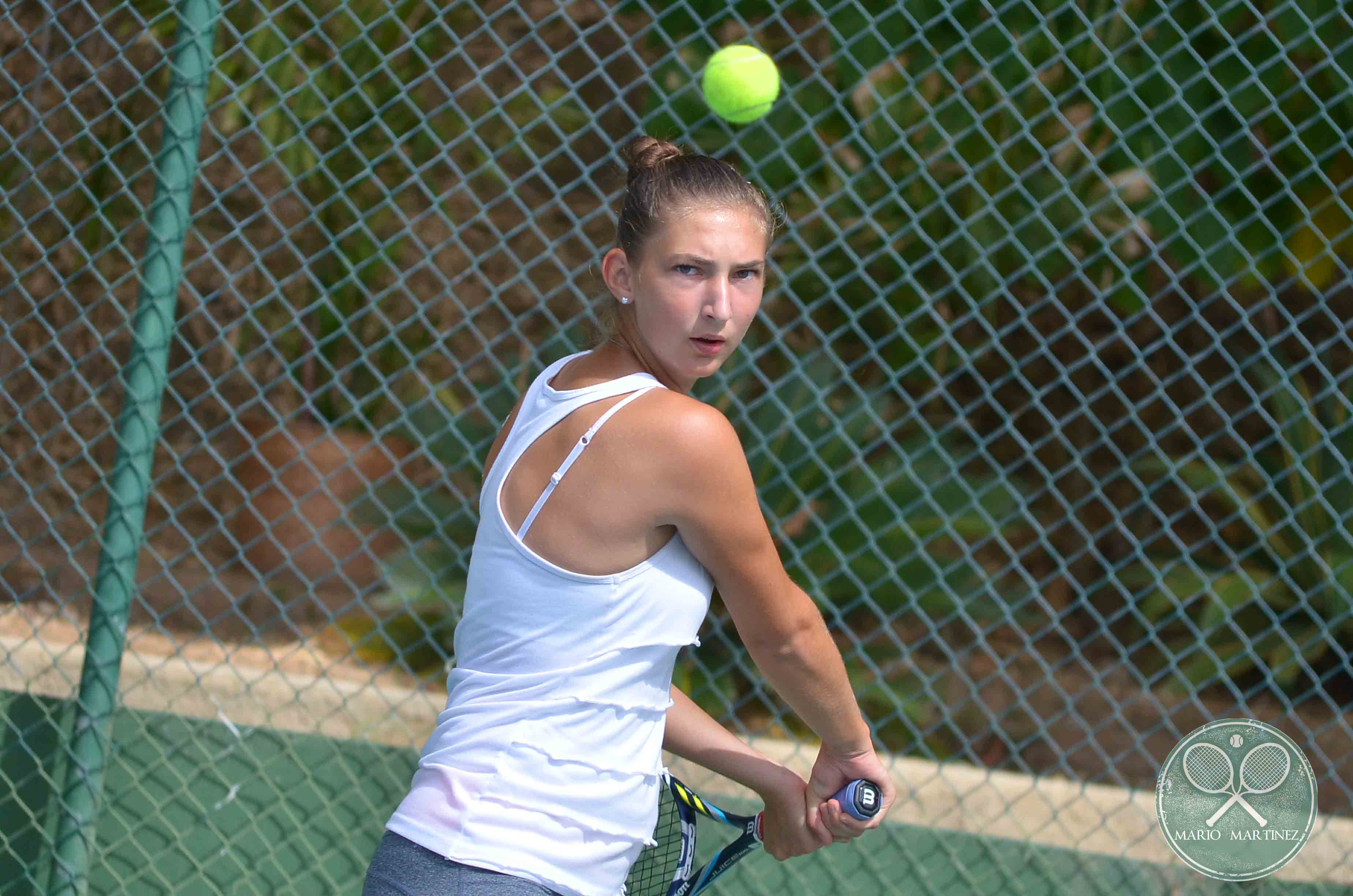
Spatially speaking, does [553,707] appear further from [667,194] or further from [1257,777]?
[1257,777]

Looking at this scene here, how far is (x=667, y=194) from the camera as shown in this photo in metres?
1.78

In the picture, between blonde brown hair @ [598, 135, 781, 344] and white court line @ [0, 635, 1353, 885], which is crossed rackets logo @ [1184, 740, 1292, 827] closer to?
white court line @ [0, 635, 1353, 885]

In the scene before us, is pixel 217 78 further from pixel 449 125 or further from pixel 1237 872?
pixel 1237 872

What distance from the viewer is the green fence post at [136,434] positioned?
10.3ft

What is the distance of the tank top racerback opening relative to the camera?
165 cm

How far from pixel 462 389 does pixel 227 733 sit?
77.0 inches

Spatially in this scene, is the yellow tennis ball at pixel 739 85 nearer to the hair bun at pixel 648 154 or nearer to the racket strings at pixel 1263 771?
the hair bun at pixel 648 154

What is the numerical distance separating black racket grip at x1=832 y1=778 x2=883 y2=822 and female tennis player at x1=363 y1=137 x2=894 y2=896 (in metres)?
0.01

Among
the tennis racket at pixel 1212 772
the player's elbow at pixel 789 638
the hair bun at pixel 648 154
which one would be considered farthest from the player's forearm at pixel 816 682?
the tennis racket at pixel 1212 772

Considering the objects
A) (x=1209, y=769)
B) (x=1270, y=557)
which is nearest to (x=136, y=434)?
(x=1209, y=769)

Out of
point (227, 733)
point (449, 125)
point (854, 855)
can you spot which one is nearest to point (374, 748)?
point (227, 733)

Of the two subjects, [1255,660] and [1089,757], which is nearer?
[1255,660]

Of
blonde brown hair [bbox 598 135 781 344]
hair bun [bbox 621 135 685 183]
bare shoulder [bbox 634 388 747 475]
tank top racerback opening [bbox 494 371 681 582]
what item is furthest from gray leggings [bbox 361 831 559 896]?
hair bun [bbox 621 135 685 183]

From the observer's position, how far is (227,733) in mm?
3289
